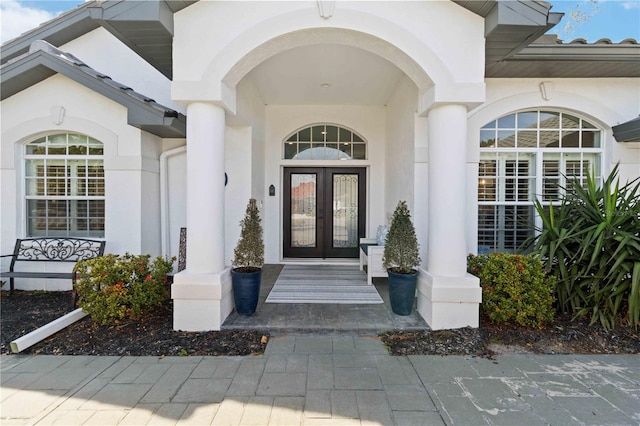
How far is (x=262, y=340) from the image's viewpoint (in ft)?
11.4

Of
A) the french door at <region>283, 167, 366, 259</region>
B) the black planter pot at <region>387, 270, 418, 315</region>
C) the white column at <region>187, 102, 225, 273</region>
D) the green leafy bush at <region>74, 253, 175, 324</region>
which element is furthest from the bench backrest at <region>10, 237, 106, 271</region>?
the black planter pot at <region>387, 270, 418, 315</region>

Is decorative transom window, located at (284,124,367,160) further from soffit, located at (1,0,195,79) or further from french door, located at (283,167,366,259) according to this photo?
soffit, located at (1,0,195,79)

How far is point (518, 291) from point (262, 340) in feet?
9.89

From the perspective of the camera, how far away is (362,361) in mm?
3098

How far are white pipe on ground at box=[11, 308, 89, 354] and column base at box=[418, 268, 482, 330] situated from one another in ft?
14.3

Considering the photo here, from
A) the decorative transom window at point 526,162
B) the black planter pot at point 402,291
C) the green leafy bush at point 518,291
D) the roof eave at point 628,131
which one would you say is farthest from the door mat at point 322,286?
the roof eave at point 628,131

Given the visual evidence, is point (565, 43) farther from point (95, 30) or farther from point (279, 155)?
point (95, 30)

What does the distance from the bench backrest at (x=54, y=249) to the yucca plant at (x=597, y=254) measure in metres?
6.72

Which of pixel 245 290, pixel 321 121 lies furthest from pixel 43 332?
pixel 321 121

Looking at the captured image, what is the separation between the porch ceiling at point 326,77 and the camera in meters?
4.73

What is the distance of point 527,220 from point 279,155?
16.3 feet

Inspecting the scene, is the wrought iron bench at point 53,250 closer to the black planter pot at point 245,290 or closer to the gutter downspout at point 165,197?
the gutter downspout at point 165,197

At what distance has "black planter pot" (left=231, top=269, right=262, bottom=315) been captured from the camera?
3910 millimetres

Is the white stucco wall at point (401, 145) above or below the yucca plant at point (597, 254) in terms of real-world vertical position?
above
